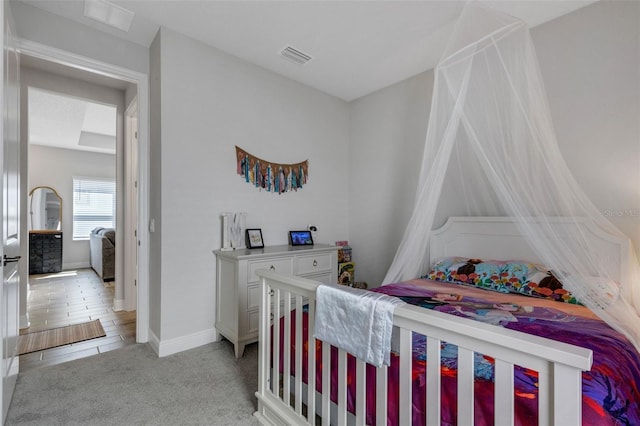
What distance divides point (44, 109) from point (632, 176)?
6560 millimetres

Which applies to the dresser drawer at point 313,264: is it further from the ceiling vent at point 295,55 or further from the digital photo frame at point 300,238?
the ceiling vent at point 295,55

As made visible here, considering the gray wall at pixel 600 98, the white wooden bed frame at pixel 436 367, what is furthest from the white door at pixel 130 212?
the gray wall at pixel 600 98

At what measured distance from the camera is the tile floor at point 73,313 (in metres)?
2.55

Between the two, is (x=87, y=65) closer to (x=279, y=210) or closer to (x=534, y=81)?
(x=279, y=210)

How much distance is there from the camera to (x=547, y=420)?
2.57 ft

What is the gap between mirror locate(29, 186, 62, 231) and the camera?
6.31 metres

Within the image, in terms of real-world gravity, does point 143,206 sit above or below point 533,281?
above

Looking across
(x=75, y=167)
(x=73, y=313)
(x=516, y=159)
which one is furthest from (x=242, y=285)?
(x=75, y=167)

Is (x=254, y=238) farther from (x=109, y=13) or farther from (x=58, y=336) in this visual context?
(x=109, y=13)

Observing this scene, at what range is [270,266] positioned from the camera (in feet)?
8.95

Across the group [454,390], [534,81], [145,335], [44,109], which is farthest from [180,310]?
[44,109]

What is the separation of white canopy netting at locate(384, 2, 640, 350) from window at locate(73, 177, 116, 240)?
6891 mm

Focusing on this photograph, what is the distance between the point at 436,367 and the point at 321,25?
253 cm

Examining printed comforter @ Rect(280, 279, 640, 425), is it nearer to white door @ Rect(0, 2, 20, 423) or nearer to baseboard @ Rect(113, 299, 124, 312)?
white door @ Rect(0, 2, 20, 423)
